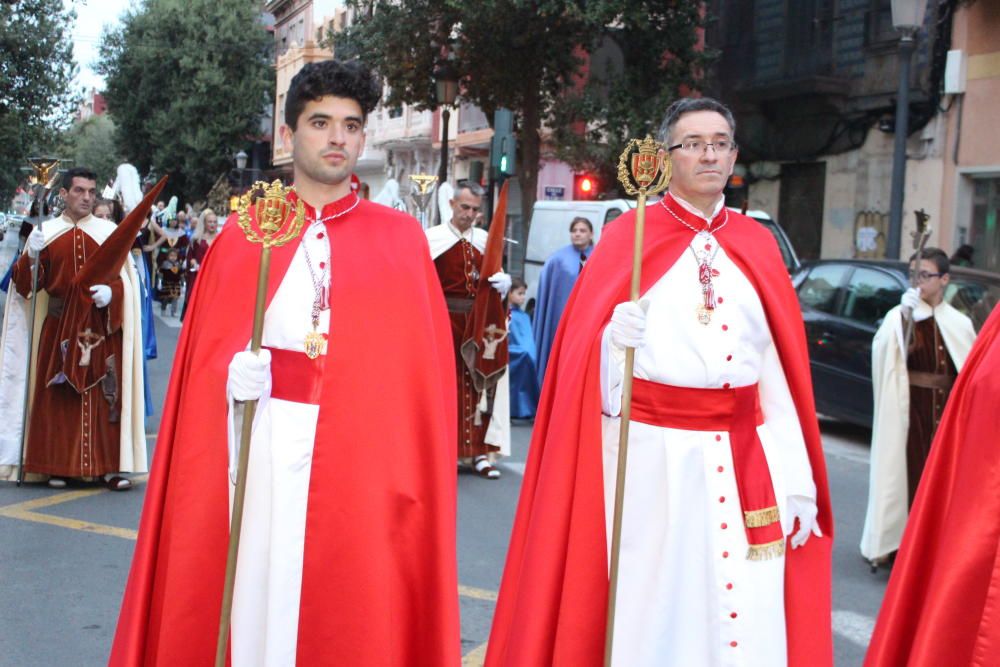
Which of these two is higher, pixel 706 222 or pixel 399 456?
pixel 706 222

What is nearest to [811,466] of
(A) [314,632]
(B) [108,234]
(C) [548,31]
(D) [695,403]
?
(D) [695,403]

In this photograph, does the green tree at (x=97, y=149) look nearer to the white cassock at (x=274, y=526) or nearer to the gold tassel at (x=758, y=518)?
the white cassock at (x=274, y=526)

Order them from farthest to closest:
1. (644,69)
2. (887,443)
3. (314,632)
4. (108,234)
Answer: (644,69)
(108,234)
(887,443)
(314,632)

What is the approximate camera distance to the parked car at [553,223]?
1585 cm

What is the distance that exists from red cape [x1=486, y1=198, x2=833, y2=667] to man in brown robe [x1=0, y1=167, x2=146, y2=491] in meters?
4.81

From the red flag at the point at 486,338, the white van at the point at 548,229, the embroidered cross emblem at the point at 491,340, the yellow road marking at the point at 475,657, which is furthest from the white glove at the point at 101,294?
the white van at the point at 548,229

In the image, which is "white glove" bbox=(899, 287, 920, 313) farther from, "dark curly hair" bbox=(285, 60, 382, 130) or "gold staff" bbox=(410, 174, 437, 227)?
"gold staff" bbox=(410, 174, 437, 227)

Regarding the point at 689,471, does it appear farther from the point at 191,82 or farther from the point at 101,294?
the point at 191,82

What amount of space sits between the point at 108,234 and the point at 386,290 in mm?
4948

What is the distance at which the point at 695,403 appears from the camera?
153 inches

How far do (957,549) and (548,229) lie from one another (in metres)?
13.9

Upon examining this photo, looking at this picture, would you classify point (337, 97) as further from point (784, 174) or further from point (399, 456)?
point (784, 174)

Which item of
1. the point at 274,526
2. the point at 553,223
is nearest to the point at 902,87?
the point at 553,223

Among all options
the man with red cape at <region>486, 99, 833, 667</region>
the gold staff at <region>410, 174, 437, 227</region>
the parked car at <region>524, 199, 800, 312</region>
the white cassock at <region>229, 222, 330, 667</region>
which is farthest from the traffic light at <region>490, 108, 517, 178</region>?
the white cassock at <region>229, 222, 330, 667</region>
